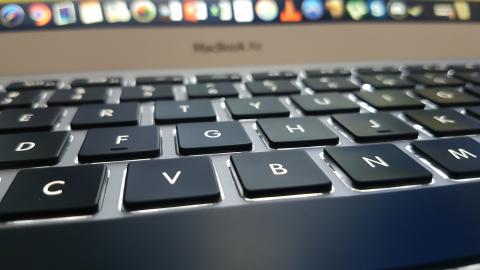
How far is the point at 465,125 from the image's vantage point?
0.34 meters

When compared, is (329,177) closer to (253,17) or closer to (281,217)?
(281,217)

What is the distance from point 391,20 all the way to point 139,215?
20.1 inches

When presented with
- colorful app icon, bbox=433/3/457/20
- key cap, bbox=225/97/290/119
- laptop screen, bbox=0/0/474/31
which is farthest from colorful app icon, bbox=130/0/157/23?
colorful app icon, bbox=433/3/457/20

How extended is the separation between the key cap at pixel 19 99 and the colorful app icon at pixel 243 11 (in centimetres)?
27

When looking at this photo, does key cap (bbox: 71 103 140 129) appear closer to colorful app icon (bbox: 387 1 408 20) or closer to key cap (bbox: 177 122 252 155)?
key cap (bbox: 177 122 252 155)

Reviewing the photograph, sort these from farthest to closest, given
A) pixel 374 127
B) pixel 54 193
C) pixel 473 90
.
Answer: pixel 473 90 → pixel 374 127 → pixel 54 193

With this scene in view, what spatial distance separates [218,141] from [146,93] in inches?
6.3

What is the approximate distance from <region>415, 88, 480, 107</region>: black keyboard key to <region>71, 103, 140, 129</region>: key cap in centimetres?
30

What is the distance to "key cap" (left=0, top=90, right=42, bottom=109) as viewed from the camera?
0.38 metres

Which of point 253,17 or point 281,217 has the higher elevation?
point 253,17

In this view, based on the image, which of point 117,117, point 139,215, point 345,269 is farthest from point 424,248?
point 117,117

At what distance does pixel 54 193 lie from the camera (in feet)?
0.72

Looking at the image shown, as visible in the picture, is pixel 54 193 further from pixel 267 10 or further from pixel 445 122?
pixel 267 10

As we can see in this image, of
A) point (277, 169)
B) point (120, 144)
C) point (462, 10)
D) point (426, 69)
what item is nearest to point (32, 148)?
point (120, 144)
